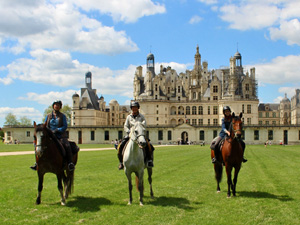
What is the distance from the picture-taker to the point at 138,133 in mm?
10820

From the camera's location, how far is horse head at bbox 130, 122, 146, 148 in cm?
1054

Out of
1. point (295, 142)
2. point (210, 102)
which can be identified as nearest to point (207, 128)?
point (210, 102)

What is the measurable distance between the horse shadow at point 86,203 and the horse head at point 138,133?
2.43 metres

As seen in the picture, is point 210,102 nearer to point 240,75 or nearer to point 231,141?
point 240,75

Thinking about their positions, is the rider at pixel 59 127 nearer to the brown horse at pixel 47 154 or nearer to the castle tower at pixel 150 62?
the brown horse at pixel 47 154

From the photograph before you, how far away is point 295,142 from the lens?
3346 inches

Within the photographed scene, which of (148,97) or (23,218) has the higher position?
(148,97)

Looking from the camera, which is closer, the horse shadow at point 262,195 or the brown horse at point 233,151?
the horse shadow at point 262,195

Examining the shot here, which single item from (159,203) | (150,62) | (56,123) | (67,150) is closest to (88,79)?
(150,62)

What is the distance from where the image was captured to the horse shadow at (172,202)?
11.0 meters

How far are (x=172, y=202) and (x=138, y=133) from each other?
2758mm

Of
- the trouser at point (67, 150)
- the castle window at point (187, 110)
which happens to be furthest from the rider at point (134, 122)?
the castle window at point (187, 110)

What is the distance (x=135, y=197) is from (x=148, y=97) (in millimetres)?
84043

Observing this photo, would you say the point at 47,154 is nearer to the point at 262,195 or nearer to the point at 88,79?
the point at 262,195
